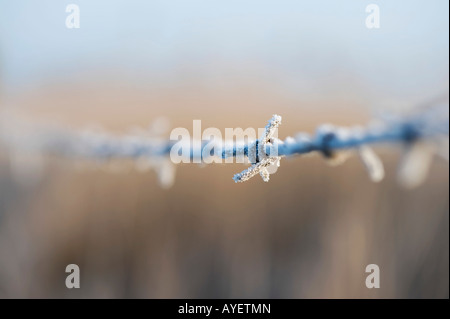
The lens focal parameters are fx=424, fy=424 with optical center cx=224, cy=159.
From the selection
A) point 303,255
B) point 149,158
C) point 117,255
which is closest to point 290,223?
point 303,255

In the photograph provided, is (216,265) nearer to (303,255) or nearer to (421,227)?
(303,255)

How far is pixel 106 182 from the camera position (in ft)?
8.71

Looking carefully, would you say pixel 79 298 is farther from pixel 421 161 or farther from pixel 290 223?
pixel 421 161

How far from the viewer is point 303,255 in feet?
7.28

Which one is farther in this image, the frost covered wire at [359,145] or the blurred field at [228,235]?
the blurred field at [228,235]

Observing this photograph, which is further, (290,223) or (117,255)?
(290,223)

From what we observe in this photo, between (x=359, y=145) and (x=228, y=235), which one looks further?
(x=228, y=235)

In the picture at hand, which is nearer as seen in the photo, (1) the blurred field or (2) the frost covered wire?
(2) the frost covered wire

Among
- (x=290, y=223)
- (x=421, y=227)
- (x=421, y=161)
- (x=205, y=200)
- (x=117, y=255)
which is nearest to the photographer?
(x=421, y=161)

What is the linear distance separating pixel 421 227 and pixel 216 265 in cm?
99
